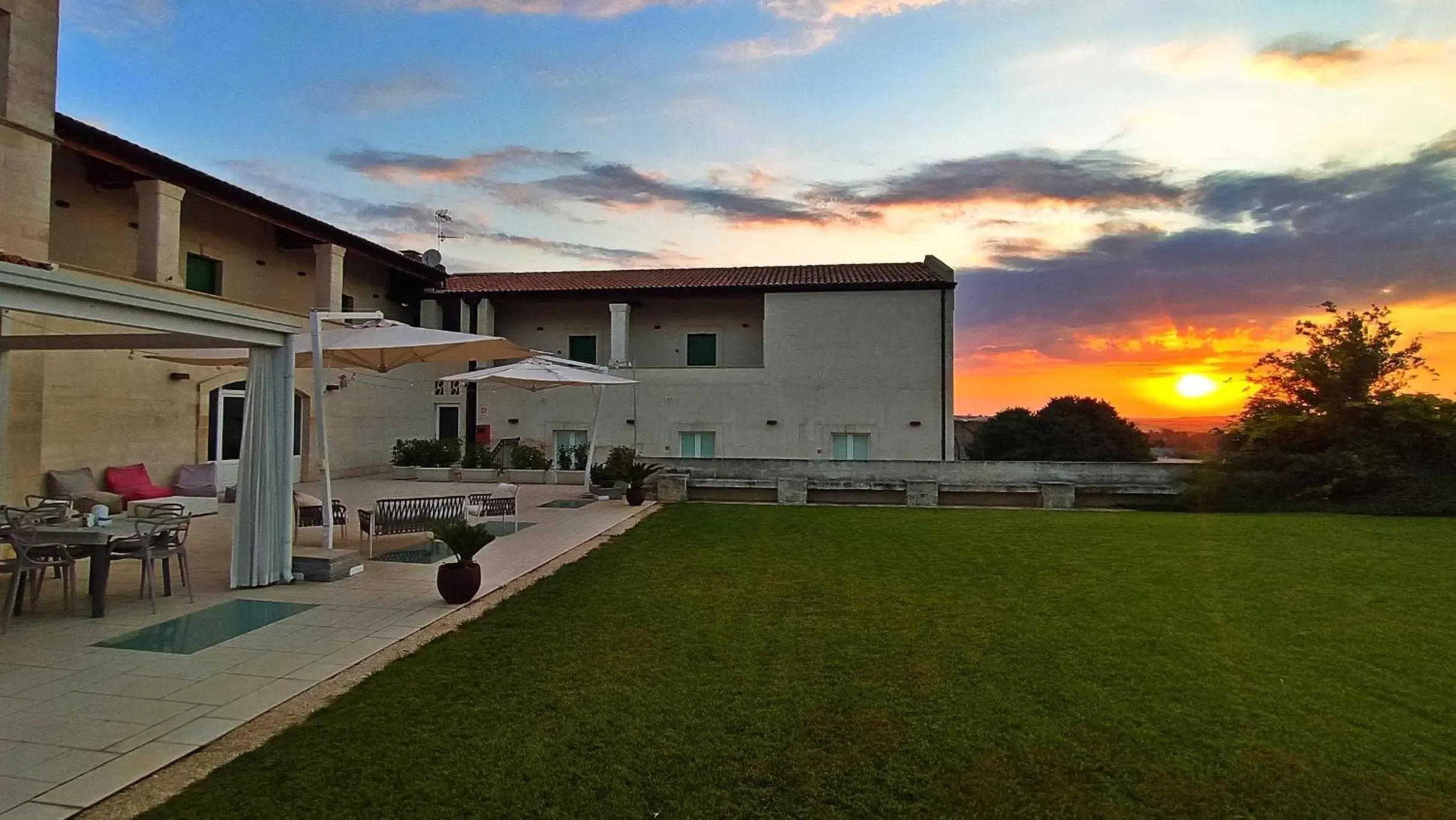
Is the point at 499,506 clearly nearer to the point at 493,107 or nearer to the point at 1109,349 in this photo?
the point at 493,107

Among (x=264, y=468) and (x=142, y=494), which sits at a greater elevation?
(x=264, y=468)

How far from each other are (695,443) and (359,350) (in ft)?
47.4

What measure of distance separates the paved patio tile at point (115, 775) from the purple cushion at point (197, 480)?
12.1 metres

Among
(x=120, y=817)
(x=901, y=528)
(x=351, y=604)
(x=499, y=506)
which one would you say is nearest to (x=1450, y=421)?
(x=901, y=528)

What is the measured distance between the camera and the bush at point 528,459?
18.5 m

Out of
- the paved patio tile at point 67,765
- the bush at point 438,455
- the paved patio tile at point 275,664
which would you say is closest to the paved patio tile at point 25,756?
the paved patio tile at point 67,765

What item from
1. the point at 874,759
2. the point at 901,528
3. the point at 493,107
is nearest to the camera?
the point at 874,759

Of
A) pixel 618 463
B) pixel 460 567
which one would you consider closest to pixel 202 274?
pixel 618 463

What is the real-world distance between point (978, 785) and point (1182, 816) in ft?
2.67

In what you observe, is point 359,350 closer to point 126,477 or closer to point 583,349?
point 126,477

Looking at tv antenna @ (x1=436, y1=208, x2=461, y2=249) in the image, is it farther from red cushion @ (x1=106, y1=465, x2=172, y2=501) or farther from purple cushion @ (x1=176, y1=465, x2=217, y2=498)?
A: red cushion @ (x1=106, y1=465, x2=172, y2=501)

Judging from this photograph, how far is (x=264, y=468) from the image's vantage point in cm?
708

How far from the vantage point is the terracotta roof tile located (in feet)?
73.8

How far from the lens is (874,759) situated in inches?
141
